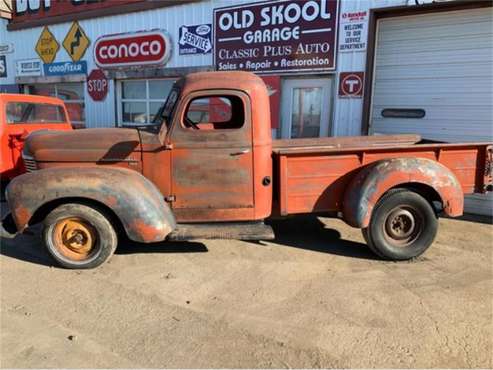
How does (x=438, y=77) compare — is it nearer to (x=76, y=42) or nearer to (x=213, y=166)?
(x=213, y=166)

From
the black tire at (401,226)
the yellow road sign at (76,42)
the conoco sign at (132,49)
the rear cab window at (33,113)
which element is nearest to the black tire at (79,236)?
the black tire at (401,226)

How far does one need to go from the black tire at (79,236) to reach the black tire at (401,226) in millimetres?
2904

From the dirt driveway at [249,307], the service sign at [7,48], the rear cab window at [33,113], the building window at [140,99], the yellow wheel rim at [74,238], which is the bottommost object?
the dirt driveway at [249,307]

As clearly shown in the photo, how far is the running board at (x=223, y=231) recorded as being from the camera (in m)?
4.14

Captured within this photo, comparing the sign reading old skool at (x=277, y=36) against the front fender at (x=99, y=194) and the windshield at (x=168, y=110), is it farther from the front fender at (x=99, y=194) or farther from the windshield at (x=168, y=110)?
the front fender at (x=99, y=194)

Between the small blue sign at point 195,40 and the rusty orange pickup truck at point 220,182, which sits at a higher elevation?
the small blue sign at point 195,40

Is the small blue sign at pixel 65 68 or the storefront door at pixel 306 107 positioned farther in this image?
the small blue sign at pixel 65 68

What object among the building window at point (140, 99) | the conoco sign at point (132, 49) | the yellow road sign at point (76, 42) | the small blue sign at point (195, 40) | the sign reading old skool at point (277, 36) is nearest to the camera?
the sign reading old skool at point (277, 36)

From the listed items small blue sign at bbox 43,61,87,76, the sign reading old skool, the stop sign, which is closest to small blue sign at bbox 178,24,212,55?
the sign reading old skool

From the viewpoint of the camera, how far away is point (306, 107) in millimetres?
7809

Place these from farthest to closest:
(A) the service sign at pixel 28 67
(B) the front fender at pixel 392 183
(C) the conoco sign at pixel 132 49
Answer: (A) the service sign at pixel 28 67 < (C) the conoco sign at pixel 132 49 < (B) the front fender at pixel 392 183

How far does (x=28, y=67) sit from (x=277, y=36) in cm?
821

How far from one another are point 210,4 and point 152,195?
5.90m

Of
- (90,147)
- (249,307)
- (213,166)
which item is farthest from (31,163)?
(249,307)
